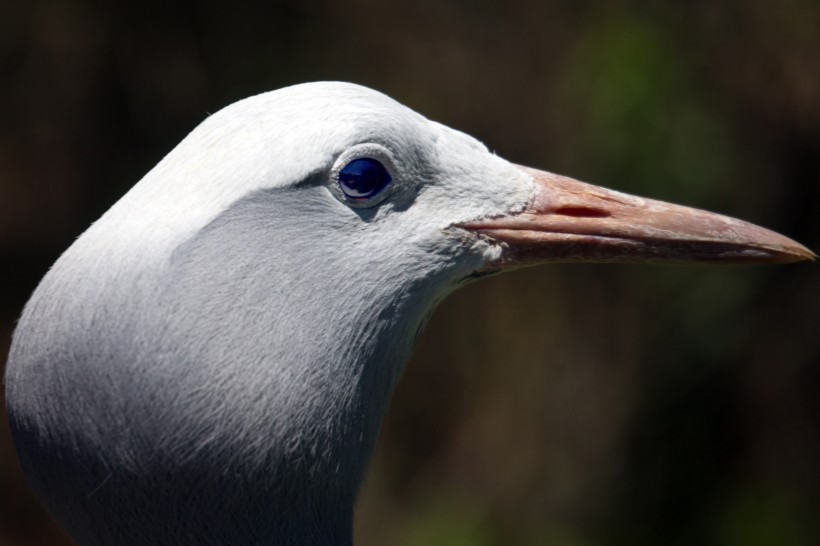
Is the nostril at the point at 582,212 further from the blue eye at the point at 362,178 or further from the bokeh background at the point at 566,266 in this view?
the bokeh background at the point at 566,266

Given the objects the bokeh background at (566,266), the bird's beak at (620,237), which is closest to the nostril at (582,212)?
the bird's beak at (620,237)

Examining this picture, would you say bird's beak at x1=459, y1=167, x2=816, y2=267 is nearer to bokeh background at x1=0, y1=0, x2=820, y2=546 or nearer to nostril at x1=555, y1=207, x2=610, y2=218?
nostril at x1=555, y1=207, x2=610, y2=218

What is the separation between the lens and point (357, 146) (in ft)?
6.48

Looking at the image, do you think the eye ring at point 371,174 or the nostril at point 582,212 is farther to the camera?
the nostril at point 582,212

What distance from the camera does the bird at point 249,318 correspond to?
5.90 feet

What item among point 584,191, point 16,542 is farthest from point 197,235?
point 16,542

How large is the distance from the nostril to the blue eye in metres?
0.42

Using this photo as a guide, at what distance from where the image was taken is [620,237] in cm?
221

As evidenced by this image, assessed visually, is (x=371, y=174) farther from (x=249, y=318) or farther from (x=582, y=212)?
(x=582, y=212)

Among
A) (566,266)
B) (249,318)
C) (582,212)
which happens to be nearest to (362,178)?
(249,318)

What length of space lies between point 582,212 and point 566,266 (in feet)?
11.8

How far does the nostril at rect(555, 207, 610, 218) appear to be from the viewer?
2.24 metres

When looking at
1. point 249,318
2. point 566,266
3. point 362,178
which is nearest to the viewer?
point 249,318

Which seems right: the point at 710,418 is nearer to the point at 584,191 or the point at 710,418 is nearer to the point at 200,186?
the point at 584,191
